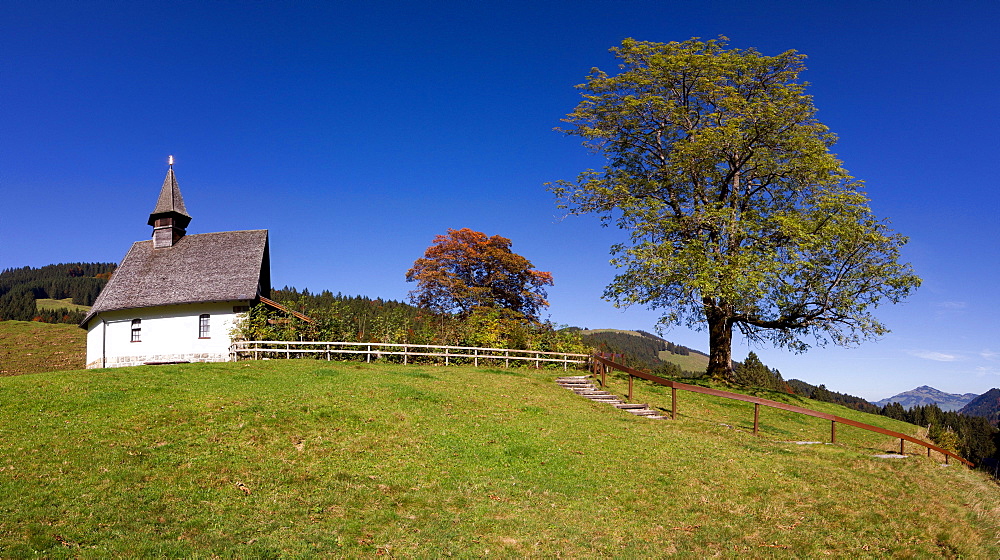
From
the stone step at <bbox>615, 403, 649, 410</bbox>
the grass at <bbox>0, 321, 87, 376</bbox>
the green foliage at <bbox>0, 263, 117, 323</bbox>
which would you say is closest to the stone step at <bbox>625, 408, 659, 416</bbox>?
the stone step at <bbox>615, 403, 649, 410</bbox>

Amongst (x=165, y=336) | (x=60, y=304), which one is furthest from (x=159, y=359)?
(x=60, y=304)

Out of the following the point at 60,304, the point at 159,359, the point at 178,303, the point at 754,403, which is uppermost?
the point at 178,303

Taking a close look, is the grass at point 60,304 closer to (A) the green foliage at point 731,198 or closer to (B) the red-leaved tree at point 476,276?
(B) the red-leaved tree at point 476,276

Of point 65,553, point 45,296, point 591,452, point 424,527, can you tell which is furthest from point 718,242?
point 45,296

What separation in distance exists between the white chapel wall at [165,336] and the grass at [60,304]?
299ft

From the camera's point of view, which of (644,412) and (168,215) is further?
(168,215)

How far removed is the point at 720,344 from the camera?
31.6m

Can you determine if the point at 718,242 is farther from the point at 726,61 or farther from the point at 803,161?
the point at 726,61

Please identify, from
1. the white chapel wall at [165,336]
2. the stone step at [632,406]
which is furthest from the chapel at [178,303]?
the stone step at [632,406]

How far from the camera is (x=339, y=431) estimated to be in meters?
14.6

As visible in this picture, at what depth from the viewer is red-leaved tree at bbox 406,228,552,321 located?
4697 cm

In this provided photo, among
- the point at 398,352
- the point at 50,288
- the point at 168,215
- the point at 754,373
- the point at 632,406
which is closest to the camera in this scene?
the point at 632,406

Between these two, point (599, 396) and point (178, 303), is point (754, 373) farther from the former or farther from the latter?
point (178, 303)

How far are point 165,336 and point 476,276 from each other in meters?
23.0
